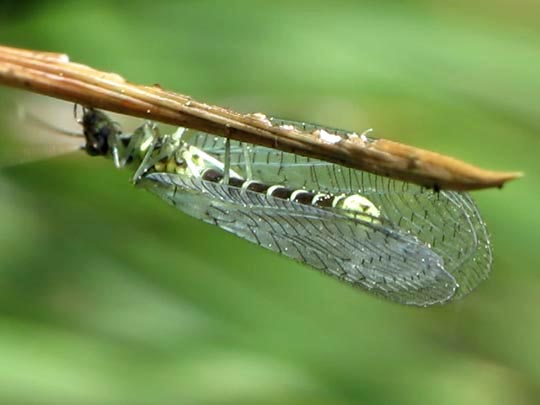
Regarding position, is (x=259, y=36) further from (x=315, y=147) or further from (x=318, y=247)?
(x=315, y=147)

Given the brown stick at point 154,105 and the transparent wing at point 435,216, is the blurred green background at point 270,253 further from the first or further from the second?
the brown stick at point 154,105

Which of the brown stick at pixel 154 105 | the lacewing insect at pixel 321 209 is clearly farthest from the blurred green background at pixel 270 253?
the brown stick at pixel 154 105

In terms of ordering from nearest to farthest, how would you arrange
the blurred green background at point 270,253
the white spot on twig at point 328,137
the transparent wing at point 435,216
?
the white spot on twig at point 328,137 → the transparent wing at point 435,216 → the blurred green background at point 270,253

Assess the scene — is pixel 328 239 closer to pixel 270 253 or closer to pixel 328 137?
pixel 328 137

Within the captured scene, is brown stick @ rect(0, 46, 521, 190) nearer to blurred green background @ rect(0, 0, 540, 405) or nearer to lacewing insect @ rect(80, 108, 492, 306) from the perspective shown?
lacewing insect @ rect(80, 108, 492, 306)

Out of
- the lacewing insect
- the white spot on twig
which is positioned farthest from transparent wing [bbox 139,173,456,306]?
the white spot on twig

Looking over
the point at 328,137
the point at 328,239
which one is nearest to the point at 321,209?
the point at 328,239

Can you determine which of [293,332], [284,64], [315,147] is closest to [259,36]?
[284,64]

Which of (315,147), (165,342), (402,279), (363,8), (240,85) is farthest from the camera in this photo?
(363,8)
